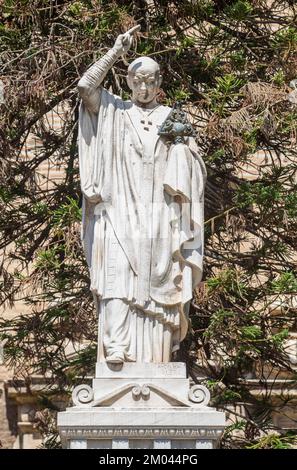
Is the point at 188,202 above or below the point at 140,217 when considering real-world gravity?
above

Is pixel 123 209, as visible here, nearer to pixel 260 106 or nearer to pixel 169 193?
pixel 169 193

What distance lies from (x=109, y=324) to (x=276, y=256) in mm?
5971

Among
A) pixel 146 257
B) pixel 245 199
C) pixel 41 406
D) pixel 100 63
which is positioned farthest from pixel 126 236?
pixel 41 406

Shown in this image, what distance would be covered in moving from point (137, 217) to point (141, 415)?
1564mm


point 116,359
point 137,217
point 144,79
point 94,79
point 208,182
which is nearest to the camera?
point 116,359

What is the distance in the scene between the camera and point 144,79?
658 inches

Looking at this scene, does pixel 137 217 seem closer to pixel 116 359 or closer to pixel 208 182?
pixel 116 359

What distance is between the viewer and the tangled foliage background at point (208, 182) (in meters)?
21.5

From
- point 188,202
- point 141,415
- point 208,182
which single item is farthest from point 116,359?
point 208,182

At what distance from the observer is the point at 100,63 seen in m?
16.6

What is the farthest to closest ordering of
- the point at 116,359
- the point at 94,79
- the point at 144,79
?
the point at 144,79 → the point at 94,79 → the point at 116,359

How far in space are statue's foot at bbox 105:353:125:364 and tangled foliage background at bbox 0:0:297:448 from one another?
16.6 ft

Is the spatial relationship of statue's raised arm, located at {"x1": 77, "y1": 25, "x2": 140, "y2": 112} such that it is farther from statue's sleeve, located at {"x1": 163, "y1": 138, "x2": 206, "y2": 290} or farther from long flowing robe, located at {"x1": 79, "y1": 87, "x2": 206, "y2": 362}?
statue's sleeve, located at {"x1": 163, "y1": 138, "x2": 206, "y2": 290}

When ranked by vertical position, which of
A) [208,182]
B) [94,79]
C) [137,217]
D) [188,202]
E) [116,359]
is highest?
[208,182]
